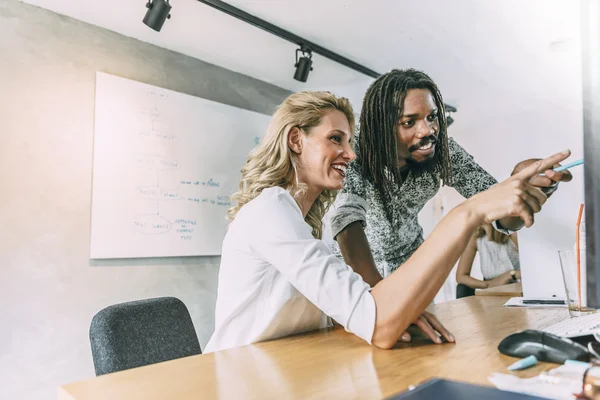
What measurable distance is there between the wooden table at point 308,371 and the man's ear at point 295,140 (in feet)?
1.71

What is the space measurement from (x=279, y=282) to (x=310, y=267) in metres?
0.13

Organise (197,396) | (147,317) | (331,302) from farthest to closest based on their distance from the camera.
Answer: (147,317)
(331,302)
(197,396)

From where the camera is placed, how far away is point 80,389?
57 centimetres

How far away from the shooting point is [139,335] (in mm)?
1049

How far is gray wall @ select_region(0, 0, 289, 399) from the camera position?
1.93 m

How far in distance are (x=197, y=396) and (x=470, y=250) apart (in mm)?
2728

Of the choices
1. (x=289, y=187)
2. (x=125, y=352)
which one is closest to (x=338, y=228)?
(x=289, y=187)

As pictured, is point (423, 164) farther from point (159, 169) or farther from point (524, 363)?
point (159, 169)

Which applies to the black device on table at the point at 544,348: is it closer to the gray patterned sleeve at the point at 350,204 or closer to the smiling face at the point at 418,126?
the gray patterned sleeve at the point at 350,204

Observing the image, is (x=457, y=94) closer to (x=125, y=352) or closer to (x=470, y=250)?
(x=470, y=250)

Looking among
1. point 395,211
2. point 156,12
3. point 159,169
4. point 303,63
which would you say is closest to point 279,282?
point 395,211

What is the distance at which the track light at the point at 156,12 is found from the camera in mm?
1974

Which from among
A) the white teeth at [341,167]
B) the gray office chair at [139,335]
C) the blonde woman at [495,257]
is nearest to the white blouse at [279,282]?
the gray office chair at [139,335]

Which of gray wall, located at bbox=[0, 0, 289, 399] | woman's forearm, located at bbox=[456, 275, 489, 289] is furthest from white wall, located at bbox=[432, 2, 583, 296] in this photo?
→ gray wall, located at bbox=[0, 0, 289, 399]
